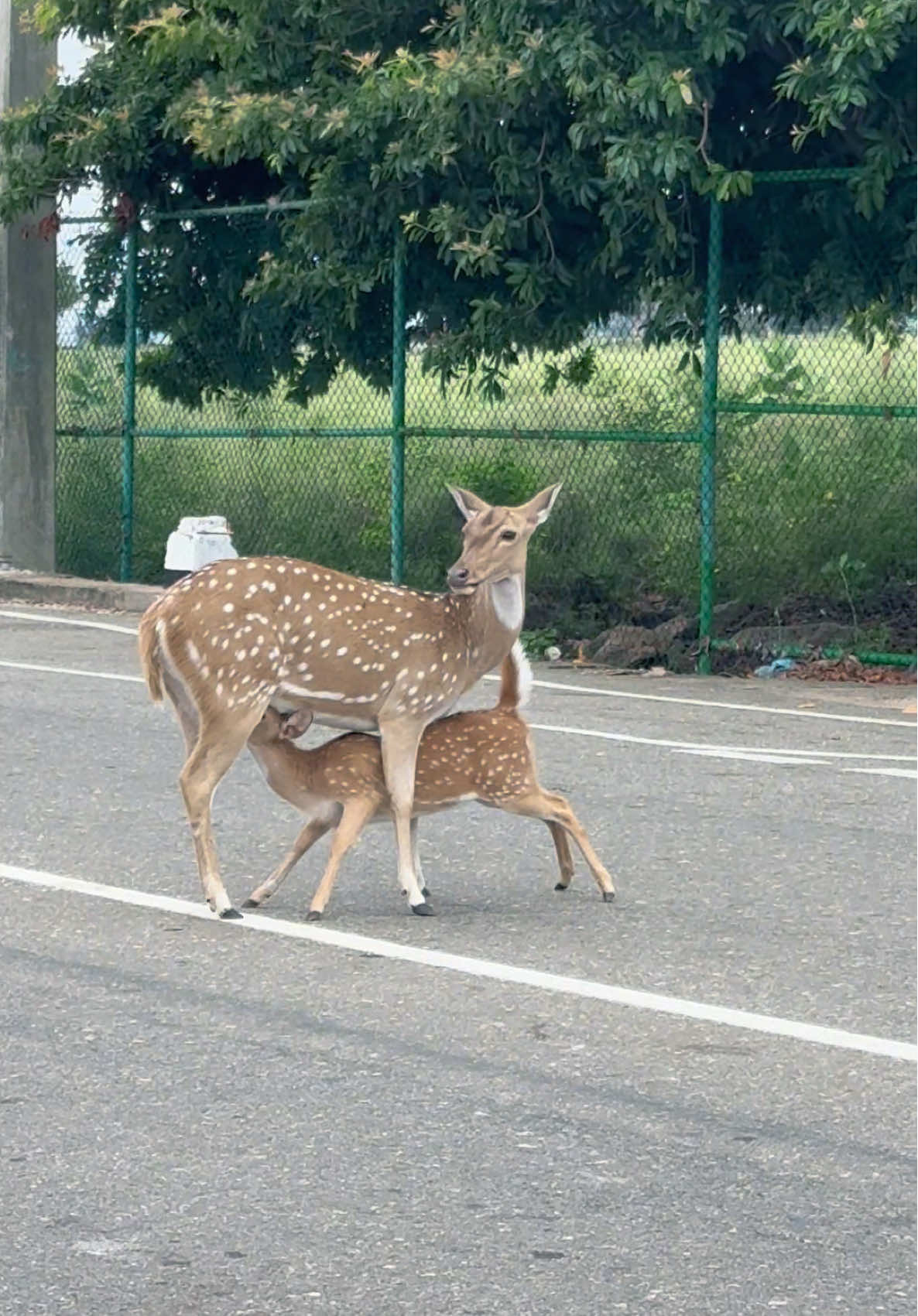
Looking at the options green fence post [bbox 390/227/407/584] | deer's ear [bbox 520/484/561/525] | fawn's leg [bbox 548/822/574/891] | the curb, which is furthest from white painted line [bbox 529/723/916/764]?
the curb

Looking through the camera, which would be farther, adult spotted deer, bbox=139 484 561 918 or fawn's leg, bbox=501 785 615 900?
fawn's leg, bbox=501 785 615 900

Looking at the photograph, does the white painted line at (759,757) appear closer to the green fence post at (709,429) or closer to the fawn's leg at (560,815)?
the fawn's leg at (560,815)

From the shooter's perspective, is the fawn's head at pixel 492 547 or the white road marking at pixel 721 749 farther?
the white road marking at pixel 721 749

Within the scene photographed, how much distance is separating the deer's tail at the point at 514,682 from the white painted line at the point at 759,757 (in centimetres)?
303

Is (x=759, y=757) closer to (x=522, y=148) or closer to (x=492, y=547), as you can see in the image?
(x=492, y=547)

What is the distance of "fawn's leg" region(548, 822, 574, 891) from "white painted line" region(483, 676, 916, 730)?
4.51 m

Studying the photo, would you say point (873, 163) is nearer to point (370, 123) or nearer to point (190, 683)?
point (370, 123)

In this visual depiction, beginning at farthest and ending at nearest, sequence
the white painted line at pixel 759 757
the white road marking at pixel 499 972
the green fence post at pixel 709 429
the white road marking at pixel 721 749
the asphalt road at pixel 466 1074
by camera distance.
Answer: the green fence post at pixel 709 429 < the white road marking at pixel 721 749 < the white painted line at pixel 759 757 < the white road marking at pixel 499 972 < the asphalt road at pixel 466 1074

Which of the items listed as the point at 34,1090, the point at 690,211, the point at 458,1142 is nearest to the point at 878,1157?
the point at 458,1142

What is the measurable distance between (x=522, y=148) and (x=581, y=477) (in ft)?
12.2

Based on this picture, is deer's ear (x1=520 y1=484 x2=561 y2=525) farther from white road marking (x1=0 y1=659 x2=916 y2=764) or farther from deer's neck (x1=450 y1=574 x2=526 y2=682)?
white road marking (x1=0 y1=659 x2=916 y2=764)

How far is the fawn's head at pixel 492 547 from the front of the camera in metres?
8.23

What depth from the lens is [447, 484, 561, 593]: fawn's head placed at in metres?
8.23

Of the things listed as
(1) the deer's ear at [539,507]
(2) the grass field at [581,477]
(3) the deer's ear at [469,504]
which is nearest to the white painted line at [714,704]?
(2) the grass field at [581,477]
